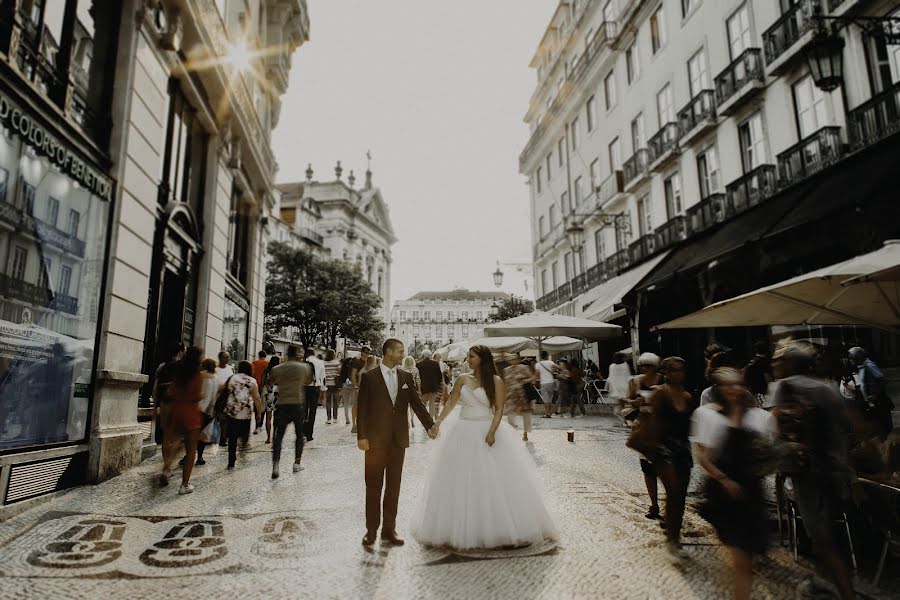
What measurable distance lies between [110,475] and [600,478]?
6159mm

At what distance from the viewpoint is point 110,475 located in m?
6.84

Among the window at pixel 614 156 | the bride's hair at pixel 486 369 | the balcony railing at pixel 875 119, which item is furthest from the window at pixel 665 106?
the bride's hair at pixel 486 369

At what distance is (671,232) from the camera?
691 inches

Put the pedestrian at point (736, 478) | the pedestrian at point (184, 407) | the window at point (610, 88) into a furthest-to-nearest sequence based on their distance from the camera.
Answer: the window at point (610, 88), the pedestrian at point (184, 407), the pedestrian at point (736, 478)

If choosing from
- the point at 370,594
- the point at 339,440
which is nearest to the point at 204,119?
the point at 339,440

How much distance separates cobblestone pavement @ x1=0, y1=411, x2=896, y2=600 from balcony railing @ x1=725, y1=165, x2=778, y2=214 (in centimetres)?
989

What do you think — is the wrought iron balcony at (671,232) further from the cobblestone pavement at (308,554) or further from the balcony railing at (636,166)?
the cobblestone pavement at (308,554)

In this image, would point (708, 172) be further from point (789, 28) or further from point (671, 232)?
point (789, 28)

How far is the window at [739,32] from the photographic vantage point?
48.2 feet

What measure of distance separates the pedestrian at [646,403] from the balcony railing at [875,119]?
7.87 m

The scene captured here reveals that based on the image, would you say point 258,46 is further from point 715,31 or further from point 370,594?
point 370,594

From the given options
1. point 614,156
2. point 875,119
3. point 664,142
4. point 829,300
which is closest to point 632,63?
point 614,156

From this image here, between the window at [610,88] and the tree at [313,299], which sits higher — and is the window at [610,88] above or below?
above

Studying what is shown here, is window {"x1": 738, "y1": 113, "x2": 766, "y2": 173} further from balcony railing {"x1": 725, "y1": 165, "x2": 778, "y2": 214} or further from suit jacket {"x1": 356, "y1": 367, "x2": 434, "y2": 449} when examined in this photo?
suit jacket {"x1": 356, "y1": 367, "x2": 434, "y2": 449}
